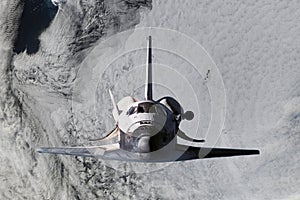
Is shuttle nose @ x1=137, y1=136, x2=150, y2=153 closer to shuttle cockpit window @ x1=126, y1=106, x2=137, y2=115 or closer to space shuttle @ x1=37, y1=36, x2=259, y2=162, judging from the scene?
space shuttle @ x1=37, y1=36, x2=259, y2=162

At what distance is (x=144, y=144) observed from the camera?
704 inches

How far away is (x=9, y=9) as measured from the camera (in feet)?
96.0

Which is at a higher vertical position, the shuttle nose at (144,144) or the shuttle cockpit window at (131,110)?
the shuttle cockpit window at (131,110)

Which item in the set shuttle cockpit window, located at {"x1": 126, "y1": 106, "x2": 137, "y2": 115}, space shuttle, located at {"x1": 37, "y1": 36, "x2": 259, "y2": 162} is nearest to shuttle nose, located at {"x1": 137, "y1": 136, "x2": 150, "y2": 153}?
space shuttle, located at {"x1": 37, "y1": 36, "x2": 259, "y2": 162}

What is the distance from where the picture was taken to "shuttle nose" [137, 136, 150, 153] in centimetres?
1784

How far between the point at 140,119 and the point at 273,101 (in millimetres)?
8237

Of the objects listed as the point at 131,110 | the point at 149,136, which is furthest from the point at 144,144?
the point at 131,110

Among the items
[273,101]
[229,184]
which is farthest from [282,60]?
[229,184]

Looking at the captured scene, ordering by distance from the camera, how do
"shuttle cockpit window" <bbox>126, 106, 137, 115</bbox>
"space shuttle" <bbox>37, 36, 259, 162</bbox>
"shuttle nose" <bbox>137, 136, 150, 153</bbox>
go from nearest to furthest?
"shuttle nose" <bbox>137, 136, 150, 153</bbox>, "space shuttle" <bbox>37, 36, 259, 162</bbox>, "shuttle cockpit window" <bbox>126, 106, 137, 115</bbox>

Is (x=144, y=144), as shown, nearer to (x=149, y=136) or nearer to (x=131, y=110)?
(x=149, y=136)

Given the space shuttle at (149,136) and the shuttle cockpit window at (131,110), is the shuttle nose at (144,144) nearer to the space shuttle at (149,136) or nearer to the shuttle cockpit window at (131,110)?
the space shuttle at (149,136)

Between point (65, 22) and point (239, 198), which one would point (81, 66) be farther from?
point (239, 198)

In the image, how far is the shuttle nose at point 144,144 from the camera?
58.5 ft

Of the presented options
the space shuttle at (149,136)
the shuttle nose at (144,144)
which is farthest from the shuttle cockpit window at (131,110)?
the shuttle nose at (144,144)
